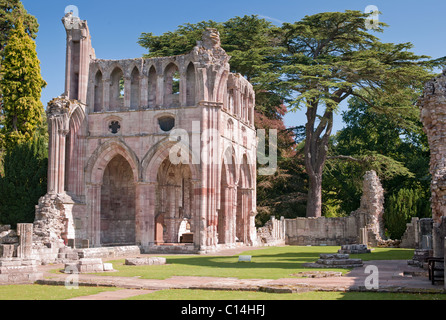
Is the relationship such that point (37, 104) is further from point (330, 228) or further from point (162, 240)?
point (330, 228)

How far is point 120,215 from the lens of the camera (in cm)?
3453

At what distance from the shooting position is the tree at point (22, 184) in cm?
3381

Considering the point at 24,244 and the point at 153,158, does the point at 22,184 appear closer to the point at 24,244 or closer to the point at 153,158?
the point at 153,158

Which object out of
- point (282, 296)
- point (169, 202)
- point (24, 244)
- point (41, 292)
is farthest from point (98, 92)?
point (282, 296)

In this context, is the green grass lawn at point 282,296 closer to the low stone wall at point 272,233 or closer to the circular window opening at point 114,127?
the circular window opening at point 114,127

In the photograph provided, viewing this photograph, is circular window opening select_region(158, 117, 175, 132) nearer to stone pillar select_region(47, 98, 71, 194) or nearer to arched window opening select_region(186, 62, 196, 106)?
arched window opening select_region(186, 62, 196, 106)

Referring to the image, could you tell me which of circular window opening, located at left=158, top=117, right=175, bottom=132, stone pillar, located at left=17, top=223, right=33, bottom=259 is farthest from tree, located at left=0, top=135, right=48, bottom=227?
stone pillar, located at left=17, top=223, right=33, bottom=259

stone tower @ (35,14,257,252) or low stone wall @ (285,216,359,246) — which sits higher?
stone tower @ (35,14,257,252)

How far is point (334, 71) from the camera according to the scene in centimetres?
3978

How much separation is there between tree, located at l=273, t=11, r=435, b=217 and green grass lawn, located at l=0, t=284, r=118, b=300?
24139 millimetres

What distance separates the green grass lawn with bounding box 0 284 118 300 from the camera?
11.9 meters

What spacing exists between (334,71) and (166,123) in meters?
13.7
